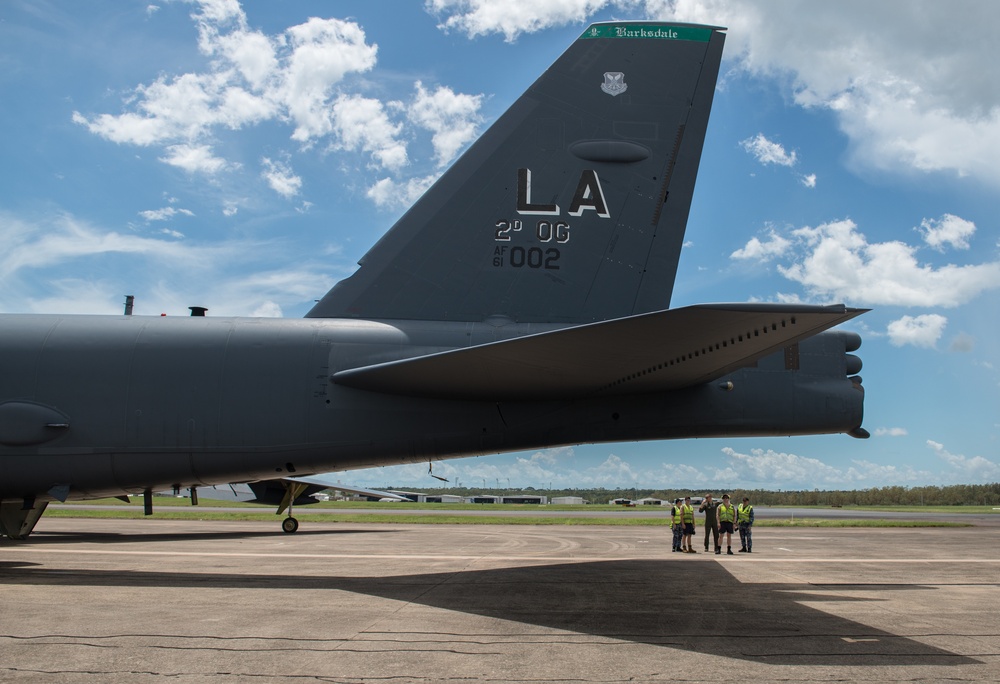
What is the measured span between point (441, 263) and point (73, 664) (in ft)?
18.9

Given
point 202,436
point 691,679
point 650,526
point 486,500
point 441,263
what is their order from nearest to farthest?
point 691,679
point 202,436
point 441,263
point 650,526
point 486,500

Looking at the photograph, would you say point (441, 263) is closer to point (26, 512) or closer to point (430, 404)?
point (430, 404)

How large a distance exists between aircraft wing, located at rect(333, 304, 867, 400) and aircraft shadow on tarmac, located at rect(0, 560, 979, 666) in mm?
2430

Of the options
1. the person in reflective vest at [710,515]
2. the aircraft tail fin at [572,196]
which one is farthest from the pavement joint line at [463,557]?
the aircraft tail fin at [572,196]

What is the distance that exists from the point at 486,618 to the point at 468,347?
2874mm

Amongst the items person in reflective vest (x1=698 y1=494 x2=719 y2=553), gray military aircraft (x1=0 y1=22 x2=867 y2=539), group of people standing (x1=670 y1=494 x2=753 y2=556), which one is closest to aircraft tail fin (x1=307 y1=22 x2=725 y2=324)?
gray military aircraft (x1=0 y1=22 x2=867 y2=539)

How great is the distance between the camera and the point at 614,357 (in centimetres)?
706

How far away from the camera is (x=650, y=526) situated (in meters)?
31.2

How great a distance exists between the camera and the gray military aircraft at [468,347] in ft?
27.9

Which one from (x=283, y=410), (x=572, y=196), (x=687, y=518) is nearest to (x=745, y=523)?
(x=687, y=518)

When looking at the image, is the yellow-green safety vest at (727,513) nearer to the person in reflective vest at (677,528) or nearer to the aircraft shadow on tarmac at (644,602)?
the person in reflective vest at (677,528)

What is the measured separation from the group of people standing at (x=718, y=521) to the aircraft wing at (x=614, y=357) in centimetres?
1058

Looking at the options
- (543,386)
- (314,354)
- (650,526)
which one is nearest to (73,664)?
(314,354)

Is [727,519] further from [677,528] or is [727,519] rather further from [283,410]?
[283,410]
